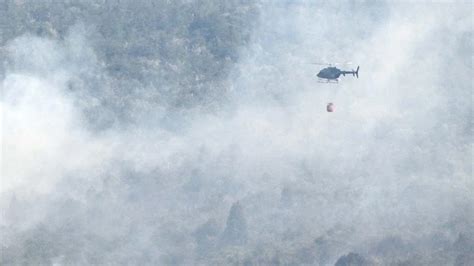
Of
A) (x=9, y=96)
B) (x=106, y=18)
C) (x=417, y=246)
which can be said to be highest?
(x=106, y=18)

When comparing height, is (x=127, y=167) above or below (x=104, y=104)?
below

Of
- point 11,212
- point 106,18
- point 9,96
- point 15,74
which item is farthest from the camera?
point 106,18

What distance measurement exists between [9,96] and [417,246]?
61.9 m

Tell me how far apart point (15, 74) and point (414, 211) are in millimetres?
64861

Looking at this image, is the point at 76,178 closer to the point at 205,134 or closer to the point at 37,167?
the point at 37,167

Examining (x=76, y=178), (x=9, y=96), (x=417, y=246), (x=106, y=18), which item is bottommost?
(x=417, y=246)

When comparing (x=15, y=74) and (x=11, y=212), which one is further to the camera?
(x=15, y=74)

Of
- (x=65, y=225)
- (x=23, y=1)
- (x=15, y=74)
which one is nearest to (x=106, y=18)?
(x=23, y=1)

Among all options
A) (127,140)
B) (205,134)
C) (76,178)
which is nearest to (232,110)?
(205,134)

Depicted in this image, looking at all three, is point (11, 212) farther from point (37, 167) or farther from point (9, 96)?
point (9, 96)

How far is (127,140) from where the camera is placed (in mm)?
173500

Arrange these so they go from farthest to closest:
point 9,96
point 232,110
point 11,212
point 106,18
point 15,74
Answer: point 106,18, point 232,110, point 15,74, point 9,96, point 11,212

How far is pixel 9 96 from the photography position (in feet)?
519

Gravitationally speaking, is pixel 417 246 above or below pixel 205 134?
below
